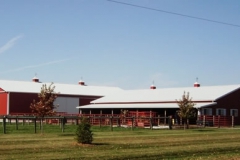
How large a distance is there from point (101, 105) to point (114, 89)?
20789mm

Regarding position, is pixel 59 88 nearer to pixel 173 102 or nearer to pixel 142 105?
pixel 142 105

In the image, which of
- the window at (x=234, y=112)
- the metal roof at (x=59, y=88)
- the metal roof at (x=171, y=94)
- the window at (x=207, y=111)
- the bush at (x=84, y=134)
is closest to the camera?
the bush at (x=84, y=134)

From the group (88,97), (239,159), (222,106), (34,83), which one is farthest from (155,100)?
(239,159)

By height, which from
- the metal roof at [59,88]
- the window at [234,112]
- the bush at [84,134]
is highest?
the metal roof at [59,88]

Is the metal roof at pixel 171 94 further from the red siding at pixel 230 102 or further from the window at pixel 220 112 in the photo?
the window at pixel 220 112

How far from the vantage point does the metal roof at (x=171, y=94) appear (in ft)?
186

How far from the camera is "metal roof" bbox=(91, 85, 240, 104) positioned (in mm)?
56697

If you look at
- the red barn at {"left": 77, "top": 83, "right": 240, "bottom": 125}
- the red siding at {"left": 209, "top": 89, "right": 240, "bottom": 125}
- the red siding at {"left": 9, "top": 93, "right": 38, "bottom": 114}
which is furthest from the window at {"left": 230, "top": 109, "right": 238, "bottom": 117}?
the red siding at {"left": 9, "top": 93, "right": 38, "bottom": 114}

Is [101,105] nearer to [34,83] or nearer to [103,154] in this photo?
[34,83]

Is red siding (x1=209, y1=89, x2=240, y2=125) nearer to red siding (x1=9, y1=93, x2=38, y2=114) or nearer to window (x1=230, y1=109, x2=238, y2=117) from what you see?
window (x1=230, y1=109, x2=238, y2=117)

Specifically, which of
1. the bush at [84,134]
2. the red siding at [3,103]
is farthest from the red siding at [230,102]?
the bush at [84,134]

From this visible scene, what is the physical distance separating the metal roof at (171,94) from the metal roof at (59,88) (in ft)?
27.2

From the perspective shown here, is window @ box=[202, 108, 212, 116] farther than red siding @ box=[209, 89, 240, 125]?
No

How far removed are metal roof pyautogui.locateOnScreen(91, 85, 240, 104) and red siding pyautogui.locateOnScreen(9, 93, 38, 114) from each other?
1075 cm
